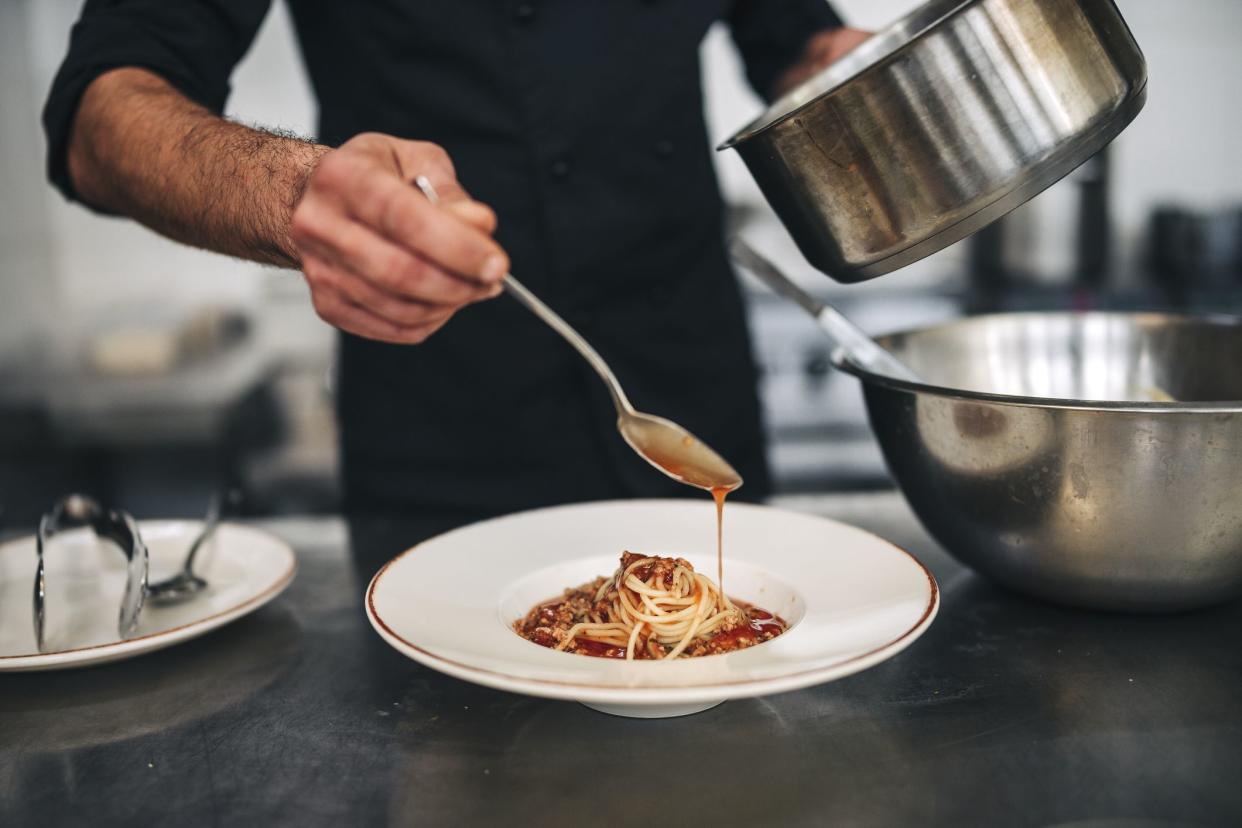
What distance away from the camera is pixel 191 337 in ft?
11.3

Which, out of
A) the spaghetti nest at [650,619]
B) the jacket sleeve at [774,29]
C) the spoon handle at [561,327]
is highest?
the jacket sleeve at [774,29]

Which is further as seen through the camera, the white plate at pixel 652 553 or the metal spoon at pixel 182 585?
the metal spoon at pixel 182 585

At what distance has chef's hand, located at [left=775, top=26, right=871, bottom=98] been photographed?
5.69 ft

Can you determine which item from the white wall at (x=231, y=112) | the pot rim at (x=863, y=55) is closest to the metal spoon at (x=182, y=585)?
the pot rim at (x=863, y=55)

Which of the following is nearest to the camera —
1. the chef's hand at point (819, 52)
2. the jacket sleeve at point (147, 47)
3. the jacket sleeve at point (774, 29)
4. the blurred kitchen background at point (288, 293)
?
the jacket sleeve at point (147, 47)

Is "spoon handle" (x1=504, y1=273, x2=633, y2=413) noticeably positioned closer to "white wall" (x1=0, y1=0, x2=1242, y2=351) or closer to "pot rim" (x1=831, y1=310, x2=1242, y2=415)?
"pot rim" (x1=831, y1=310, x2=1242, y2=415)

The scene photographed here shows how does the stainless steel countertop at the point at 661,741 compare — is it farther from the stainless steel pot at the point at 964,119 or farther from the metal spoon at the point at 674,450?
the stainless steel pot at the point at 964,119

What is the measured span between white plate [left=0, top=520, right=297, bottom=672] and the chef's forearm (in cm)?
35

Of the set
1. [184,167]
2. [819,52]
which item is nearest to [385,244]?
[184,167]

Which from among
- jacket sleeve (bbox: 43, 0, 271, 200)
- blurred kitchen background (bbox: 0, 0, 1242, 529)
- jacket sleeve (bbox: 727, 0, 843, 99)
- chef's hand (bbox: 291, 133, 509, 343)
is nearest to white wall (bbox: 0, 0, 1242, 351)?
blurred kitchen background (bbox: 0, 0, 1242, 529)

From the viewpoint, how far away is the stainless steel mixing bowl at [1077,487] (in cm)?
96

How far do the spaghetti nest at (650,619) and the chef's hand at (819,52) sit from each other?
3.16 ft

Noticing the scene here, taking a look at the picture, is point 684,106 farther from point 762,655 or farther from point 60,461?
point 60,461

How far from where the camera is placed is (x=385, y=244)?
2.70ft
